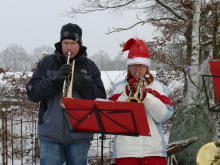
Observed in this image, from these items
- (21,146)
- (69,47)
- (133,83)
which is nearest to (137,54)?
(133,83)

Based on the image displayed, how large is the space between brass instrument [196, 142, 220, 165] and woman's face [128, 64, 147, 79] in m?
0.87

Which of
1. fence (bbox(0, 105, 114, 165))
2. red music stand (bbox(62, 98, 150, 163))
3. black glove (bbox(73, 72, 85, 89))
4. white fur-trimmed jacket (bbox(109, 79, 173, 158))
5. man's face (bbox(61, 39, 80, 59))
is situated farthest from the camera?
fence (bbox(0, 105, 114, 165))

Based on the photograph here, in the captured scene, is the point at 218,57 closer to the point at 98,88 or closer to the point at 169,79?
the point at 169,79

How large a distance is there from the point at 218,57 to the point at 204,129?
424 cm

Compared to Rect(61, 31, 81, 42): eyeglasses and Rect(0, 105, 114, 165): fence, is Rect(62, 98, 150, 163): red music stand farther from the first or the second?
Rect(0, 105, 114, 165): fence

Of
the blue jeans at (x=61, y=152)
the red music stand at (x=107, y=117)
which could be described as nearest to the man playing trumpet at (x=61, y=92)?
the blue jeans at (x=61, y=152)

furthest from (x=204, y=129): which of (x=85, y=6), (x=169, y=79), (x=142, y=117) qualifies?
(x=85, y=6)

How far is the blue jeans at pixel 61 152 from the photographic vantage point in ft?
7.31

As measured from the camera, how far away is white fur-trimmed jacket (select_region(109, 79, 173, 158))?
2.03 meters

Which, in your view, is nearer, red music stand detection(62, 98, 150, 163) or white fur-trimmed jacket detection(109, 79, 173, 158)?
red music stand detection(62, 98, 150, 163)

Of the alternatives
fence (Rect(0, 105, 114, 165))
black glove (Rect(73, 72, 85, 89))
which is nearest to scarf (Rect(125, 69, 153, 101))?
black glove (Rect(73, 72, 85, 89))

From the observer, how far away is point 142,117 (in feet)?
5.78

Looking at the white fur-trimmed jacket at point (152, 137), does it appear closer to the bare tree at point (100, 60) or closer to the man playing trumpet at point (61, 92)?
the man playing trumpet at point (61, 92)

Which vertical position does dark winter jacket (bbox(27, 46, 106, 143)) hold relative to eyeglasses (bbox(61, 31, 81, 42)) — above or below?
below
